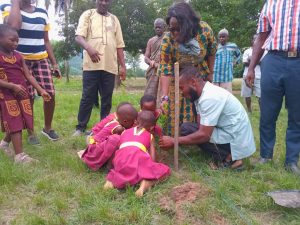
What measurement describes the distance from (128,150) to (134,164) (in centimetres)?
16

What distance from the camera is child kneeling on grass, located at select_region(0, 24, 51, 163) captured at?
3.70 metres

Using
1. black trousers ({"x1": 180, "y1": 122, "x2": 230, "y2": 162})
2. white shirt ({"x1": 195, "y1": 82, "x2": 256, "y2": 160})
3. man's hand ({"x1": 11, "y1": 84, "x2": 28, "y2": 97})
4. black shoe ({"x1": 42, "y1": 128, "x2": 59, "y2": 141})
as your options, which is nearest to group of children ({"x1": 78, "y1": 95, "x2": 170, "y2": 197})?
black trousers ({"x1": 180, "y1": 122, "x2": 230, "y2": 162})

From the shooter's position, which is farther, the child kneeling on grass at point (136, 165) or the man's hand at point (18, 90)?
the man's hand at point (18, 90)

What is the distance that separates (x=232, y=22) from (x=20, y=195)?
14.4m

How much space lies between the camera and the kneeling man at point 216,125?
3.49 meters

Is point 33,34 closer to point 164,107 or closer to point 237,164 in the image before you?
point 164,107

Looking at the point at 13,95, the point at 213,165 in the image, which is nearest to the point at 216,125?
the point at 213,165

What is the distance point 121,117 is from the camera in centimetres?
376

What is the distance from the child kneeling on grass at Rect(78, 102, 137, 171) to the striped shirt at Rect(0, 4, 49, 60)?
129cm

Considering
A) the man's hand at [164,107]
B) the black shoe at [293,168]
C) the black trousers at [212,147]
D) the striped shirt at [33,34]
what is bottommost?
the black shoe at [293,168]

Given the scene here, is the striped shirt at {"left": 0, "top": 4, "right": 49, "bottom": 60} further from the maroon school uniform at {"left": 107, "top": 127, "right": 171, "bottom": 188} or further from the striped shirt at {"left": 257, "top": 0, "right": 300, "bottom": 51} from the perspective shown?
the striped shirt at {"left": 257, "top": 0, "right": 300, "bottom": 51}

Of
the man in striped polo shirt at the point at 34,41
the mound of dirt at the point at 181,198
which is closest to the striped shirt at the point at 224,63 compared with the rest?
the man in striped polo shirt at the point at 34,41

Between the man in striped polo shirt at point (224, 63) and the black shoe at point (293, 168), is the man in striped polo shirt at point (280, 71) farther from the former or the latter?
the man in striped polo shirt at point (224, 63)

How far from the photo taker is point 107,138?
361 cm
